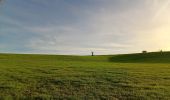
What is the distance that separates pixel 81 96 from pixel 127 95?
3255mm

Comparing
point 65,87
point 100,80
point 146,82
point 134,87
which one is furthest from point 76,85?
point 146,82

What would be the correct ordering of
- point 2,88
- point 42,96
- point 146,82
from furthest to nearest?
1. point 146,82
2. point 2,88
3. point 42,96

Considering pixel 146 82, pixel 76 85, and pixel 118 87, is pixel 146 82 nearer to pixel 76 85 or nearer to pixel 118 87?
pixel 118 87

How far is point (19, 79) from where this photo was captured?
25656mm

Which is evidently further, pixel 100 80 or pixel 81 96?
pixel 100 80

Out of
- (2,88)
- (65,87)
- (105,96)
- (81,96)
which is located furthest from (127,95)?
(2,88)

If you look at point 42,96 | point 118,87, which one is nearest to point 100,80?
point 118,87

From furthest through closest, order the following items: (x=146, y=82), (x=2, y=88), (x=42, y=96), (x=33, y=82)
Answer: (x=146, y=82) < (x=33, y=82) < (x=2, y=88) < (x=42, y=96)

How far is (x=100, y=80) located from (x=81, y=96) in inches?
220

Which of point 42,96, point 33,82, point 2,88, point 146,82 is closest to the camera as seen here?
point 42,96

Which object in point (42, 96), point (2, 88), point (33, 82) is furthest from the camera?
point (33, 82)

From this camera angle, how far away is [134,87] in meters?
23.3

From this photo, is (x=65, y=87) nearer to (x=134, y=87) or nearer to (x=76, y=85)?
(x=76, y=85)

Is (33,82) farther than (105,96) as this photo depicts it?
Yes
